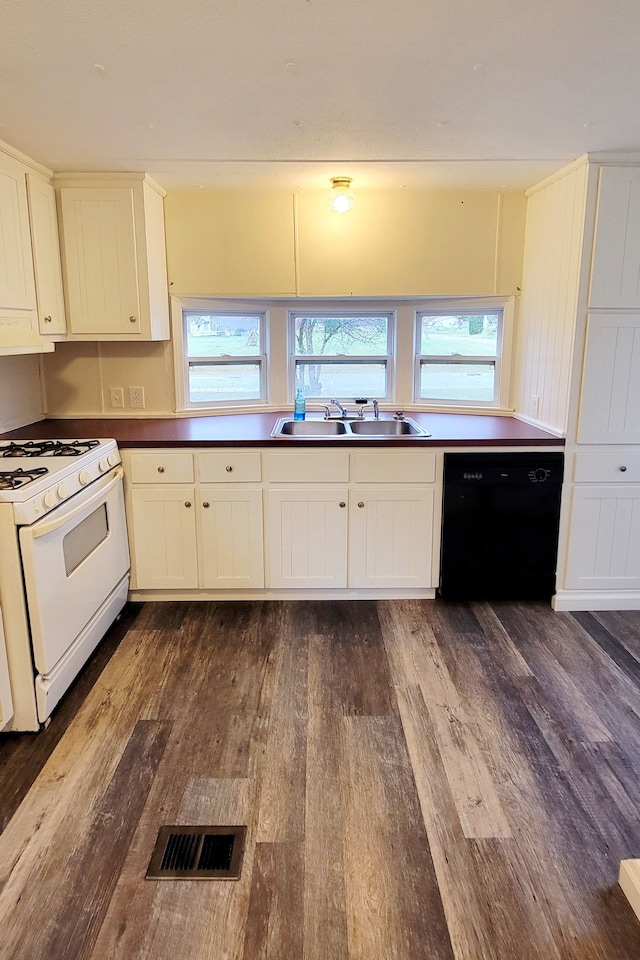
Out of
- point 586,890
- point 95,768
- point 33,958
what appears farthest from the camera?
point 95,768

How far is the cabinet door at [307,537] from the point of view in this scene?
3.14 m

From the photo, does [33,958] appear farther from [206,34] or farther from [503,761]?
[206,34]

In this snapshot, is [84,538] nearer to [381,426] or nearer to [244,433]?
[244,433]

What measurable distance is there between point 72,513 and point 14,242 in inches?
51.4

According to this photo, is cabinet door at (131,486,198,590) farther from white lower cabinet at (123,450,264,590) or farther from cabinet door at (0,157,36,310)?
cabinet door at (0,157,36,310)

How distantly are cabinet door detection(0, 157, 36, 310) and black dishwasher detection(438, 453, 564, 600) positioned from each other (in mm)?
2173

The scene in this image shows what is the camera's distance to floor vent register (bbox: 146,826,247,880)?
1.63 meters

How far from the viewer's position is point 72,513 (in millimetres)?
2377

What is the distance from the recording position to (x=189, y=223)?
3.49m

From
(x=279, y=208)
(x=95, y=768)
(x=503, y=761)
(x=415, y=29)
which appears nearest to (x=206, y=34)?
(x=415, y=29)

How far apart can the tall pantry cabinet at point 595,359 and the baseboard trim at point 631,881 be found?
1.71 meters

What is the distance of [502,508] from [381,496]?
0.63 m

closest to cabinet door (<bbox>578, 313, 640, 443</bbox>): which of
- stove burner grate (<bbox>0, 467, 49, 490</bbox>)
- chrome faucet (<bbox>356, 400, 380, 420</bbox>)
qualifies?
chrome faucet (<bbox>356, 400, 380, 420</bbox>)

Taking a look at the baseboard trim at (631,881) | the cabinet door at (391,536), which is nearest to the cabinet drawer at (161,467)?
the cabinet door at (391,536)
